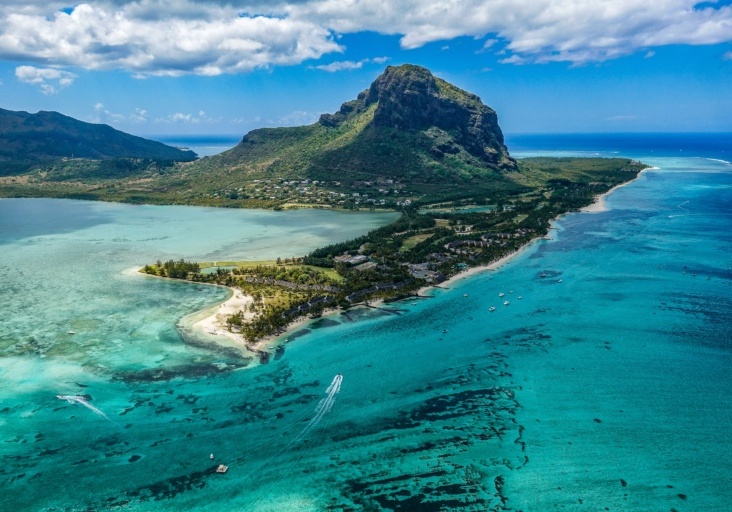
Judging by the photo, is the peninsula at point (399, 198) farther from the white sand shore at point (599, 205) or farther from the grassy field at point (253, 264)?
the white sand shore at point (599, 205)

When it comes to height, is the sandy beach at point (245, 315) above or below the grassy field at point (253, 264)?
below

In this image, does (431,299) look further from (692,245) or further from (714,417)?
(692,245)

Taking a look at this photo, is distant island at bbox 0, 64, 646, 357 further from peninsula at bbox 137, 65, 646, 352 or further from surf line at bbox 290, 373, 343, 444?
surf line at bbox 290, 373, 343, 444

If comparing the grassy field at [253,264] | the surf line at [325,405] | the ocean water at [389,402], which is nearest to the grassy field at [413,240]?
the grassy field at [253,264]

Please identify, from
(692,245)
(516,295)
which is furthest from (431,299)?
(692,245)

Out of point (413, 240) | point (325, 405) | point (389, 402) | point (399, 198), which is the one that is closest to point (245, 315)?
point (325, 405)

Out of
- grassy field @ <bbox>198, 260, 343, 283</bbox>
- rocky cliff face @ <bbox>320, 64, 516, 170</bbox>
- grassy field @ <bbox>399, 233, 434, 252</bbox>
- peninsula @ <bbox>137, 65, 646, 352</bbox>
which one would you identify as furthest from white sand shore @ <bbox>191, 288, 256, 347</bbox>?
rocky cliff face @ <bbox>320, 64, 516, 170</bbox>

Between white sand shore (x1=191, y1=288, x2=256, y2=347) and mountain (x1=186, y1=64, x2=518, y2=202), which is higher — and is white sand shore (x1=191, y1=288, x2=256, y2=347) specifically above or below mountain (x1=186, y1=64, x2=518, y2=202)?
below
